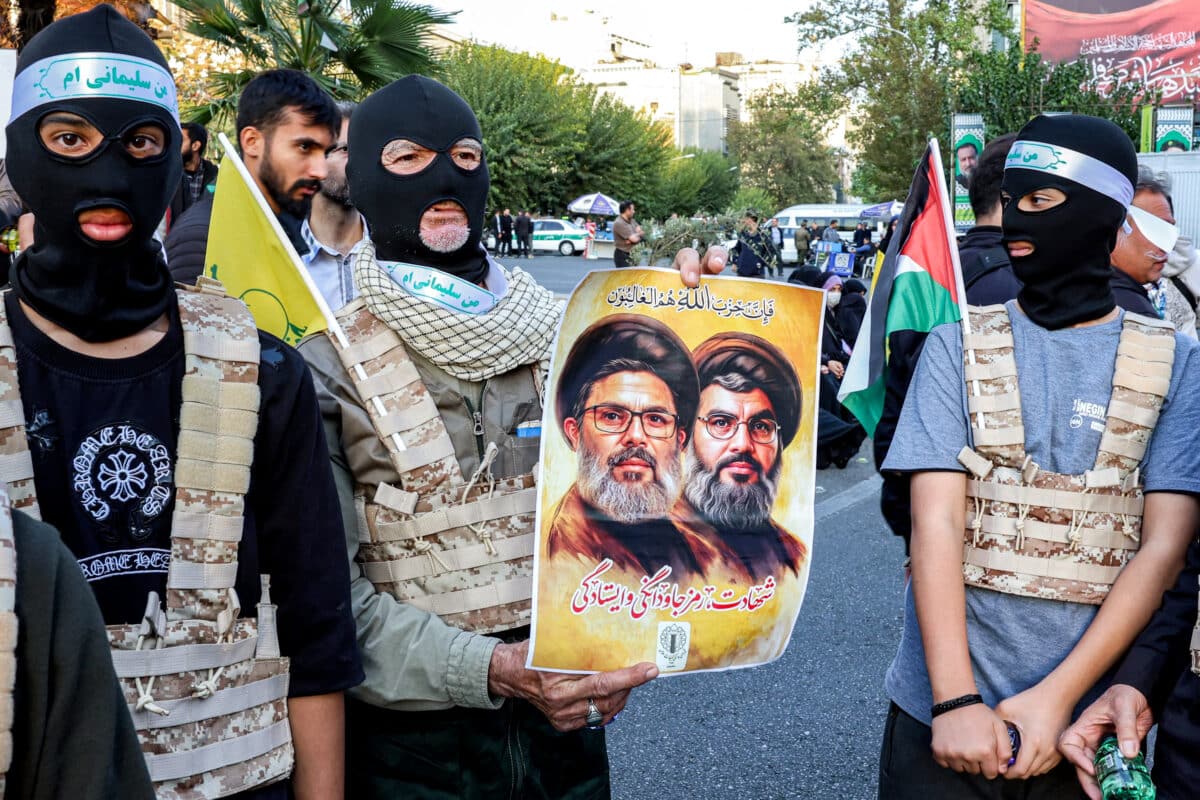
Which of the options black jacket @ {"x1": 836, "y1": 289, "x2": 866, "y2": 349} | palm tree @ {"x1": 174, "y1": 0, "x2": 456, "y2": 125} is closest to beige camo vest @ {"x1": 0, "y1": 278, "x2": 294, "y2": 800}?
palm tree @ {"x1": 174, "y1": 0, "x2": 456, "y2": 125}

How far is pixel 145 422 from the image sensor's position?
1697 millimetres

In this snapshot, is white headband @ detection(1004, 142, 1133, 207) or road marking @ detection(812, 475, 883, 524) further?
road marking @ detection(812, 475, 883, 524)

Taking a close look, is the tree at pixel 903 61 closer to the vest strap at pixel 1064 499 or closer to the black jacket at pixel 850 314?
the black jacket at pixel 850 314

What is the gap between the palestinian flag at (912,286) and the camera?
2.59m

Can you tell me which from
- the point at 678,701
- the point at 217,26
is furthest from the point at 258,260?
the point at 217,26

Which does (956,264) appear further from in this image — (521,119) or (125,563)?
(521,119)

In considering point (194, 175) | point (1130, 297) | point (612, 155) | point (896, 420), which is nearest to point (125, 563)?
point (896, 420)

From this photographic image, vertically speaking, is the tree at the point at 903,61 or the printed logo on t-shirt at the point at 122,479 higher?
the tree at the point at 903,61

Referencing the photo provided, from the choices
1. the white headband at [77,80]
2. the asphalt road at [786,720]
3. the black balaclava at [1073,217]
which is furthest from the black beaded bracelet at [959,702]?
the asphalt road at [786,720]

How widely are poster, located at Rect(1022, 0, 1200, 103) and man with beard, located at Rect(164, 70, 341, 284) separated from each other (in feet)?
127

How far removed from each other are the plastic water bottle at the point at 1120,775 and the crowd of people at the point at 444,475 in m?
0.02

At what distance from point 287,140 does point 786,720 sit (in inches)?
112

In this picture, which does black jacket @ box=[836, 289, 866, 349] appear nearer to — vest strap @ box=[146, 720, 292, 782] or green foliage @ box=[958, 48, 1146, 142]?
vest strap @ box=[146, 720, 292, 782]

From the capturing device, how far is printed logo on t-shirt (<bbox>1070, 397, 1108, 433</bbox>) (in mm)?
2225
